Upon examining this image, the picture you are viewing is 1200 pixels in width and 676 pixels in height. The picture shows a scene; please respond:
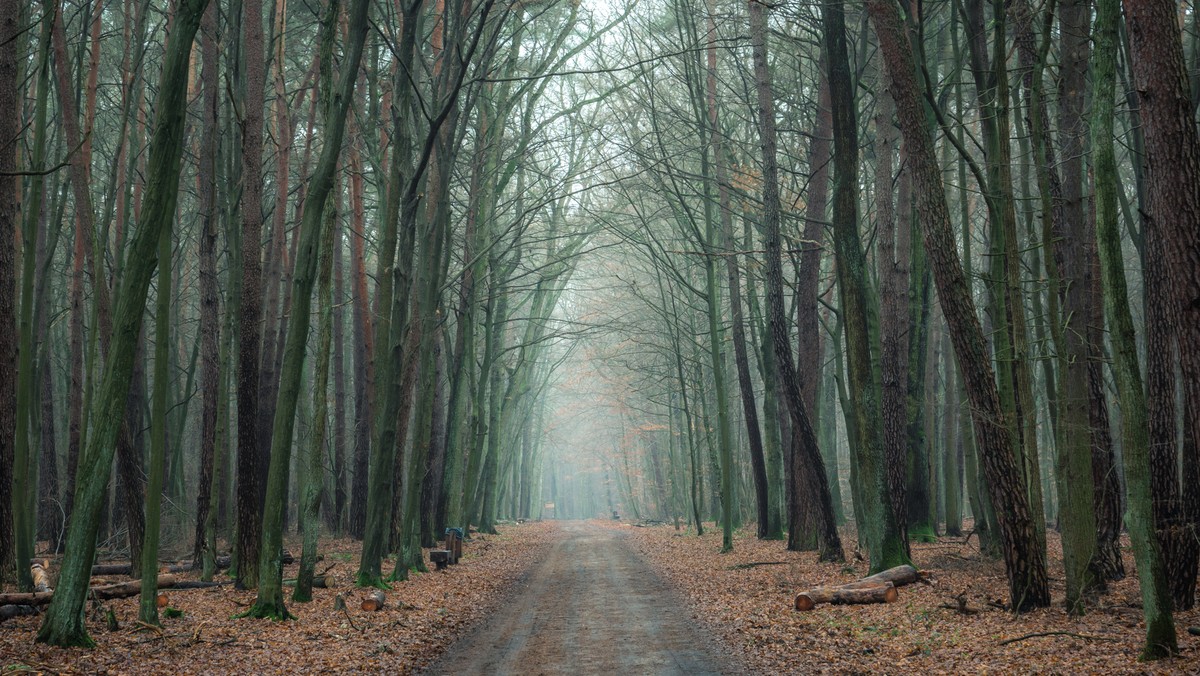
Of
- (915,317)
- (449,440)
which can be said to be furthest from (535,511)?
(915,317)

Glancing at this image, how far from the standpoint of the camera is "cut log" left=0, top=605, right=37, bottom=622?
339 inches

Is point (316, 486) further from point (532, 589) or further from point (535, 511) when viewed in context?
point (535, 511)

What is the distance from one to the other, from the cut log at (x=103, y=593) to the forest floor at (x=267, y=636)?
0.41 feet

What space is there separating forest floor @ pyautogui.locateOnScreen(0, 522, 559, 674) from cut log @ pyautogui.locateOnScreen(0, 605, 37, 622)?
72 mm

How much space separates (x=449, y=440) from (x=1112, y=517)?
46.4ft

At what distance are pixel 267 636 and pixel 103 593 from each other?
3235mm

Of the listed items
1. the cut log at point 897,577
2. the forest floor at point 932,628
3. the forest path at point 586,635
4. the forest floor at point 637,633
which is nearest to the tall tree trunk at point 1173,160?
the forest floor at point 932,628

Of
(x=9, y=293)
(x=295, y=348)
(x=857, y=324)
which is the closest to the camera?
(x=9, y=293)

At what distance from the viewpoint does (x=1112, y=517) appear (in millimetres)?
10773

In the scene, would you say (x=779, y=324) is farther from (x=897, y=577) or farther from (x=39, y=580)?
(x=39, y=580)

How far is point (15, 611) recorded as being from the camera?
28.6 ft

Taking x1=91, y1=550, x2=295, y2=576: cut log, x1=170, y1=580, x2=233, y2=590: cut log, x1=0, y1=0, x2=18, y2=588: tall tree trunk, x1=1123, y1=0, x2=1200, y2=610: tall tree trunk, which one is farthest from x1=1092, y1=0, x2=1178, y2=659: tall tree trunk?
x1=91, y1=550, x2=295, y2=576: cut log

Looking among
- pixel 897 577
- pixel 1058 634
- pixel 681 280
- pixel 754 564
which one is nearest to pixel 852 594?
pixel 897 577

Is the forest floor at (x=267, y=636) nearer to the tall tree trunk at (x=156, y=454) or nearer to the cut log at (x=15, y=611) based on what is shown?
→ the cut log at (x=15, y=611)
